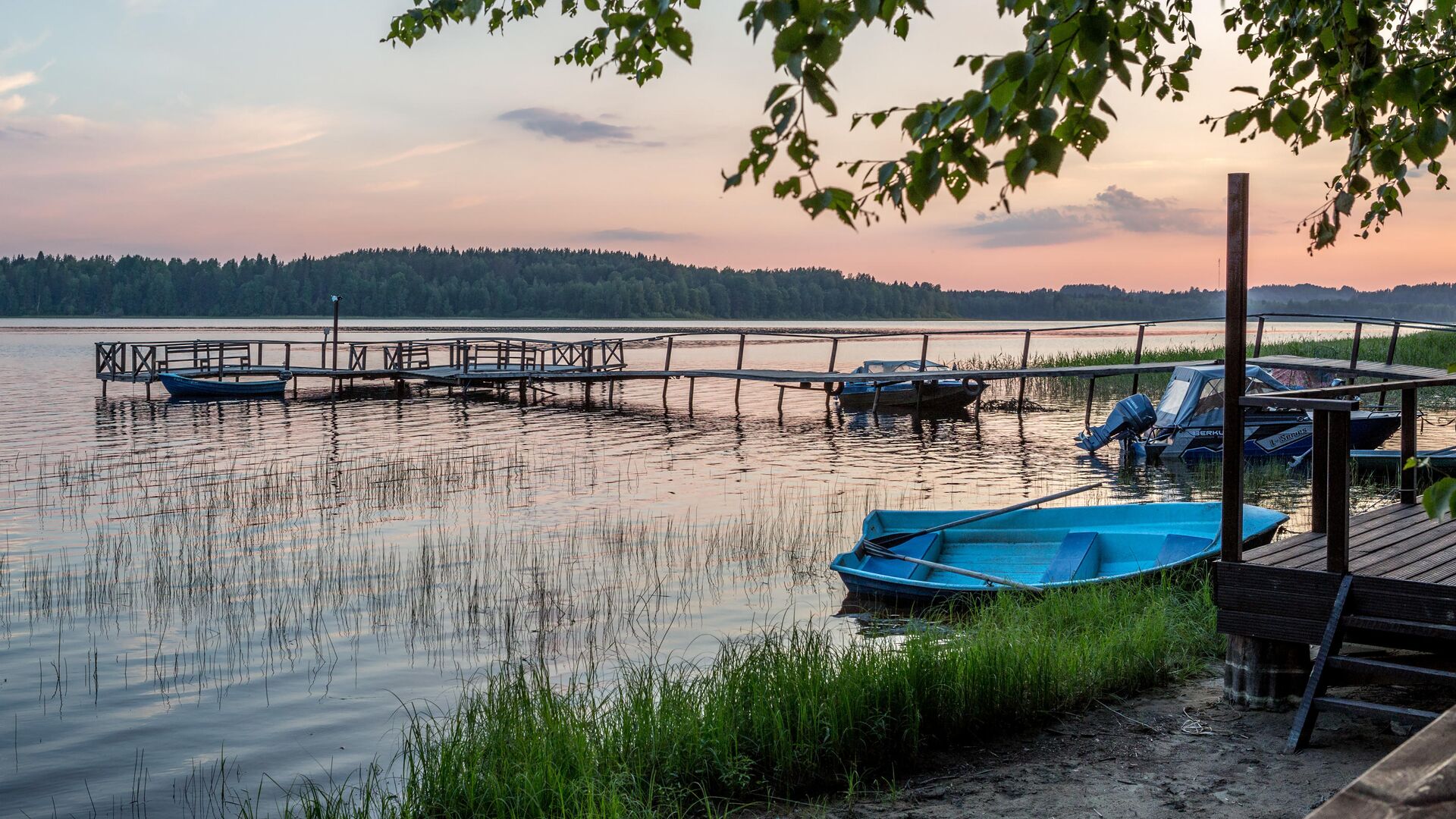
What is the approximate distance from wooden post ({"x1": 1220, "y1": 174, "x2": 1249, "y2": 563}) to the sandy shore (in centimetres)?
92

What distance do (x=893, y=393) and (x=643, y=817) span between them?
26729mm

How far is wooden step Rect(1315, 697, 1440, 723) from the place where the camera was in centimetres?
504

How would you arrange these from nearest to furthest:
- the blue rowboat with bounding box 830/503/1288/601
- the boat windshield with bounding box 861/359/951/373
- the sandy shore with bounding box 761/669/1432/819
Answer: the sandy shore with bounding box 761/669/1432/819 < the blue rowboat with bounding box 830/503/1288/601 < the boat windshield with bounding box 861/359/951/373

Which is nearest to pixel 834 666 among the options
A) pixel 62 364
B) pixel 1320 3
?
pixel 1320 3

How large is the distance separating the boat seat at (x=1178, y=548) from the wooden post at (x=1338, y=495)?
13.0 feet

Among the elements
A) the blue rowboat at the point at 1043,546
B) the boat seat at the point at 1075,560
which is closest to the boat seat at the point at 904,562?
the blue rowboat at the point at 1043,546

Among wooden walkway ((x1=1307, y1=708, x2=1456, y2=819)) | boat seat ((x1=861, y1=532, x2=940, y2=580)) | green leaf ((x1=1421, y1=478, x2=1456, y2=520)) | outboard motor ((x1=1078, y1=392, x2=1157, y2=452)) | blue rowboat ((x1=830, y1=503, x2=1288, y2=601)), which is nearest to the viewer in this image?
wooden walkway ((x1=1307, y1=708, x2=1456, y2=819))

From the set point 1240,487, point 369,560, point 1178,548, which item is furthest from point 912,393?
point 1240,487

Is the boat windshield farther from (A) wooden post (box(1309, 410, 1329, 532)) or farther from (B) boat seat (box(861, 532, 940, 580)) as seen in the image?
(A) wooden post (box(1309, 410, 1329, 532))

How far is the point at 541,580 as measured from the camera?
11.0 m

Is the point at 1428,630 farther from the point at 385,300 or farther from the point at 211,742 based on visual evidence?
the point at 385,300

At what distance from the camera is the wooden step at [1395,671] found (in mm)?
5012

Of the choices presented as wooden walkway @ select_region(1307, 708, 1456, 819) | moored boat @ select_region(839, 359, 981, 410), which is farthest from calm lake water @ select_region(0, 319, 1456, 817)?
wooden walkway @ select_region(1307, 708, 1456, 819)

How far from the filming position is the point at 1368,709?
199 inches
